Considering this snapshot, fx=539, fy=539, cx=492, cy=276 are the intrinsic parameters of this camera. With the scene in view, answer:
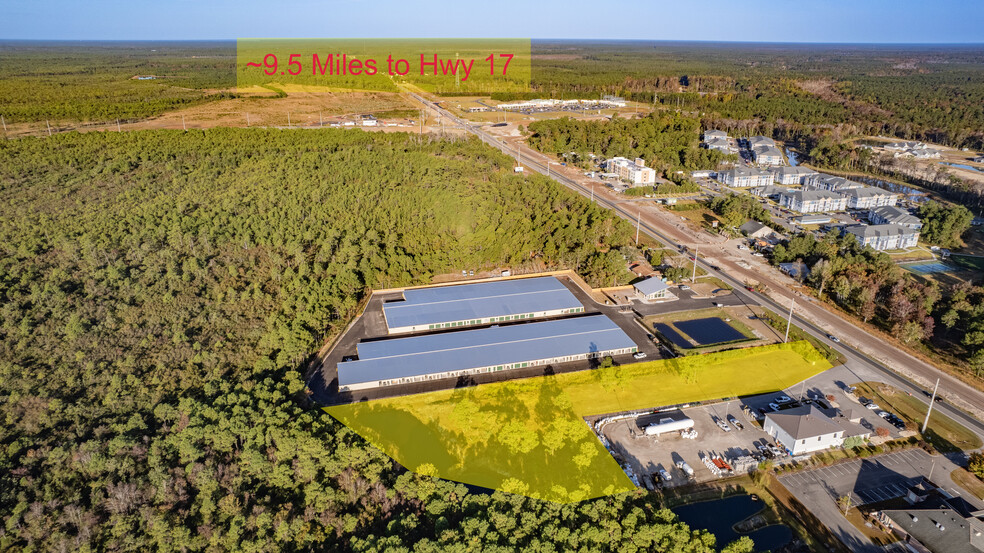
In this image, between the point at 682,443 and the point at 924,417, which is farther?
the point at 924,417

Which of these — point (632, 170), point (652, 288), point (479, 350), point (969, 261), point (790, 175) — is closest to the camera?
point (479, 350)

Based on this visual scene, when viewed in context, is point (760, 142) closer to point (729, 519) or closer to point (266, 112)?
point (729, 519)

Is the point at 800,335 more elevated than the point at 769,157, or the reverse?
the point at 769,157

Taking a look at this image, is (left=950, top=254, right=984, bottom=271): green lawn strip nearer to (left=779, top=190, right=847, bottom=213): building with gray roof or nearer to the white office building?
(left=779, top=190, right=847, bottom=213): building with gray roof

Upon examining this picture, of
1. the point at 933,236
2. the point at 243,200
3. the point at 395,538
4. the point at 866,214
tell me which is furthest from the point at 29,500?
the point at 866,214

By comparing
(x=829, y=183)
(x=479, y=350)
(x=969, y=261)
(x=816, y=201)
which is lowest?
(x=479, y=350)

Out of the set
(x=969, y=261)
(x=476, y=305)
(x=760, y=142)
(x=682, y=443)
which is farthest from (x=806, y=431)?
(x=760, y=142)

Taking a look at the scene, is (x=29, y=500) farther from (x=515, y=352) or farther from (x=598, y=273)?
(x=598, y=273)
